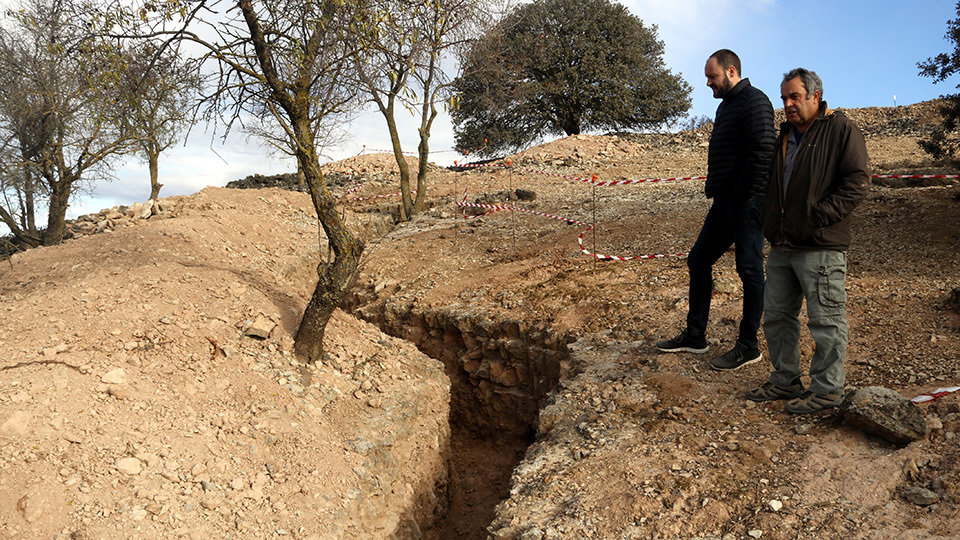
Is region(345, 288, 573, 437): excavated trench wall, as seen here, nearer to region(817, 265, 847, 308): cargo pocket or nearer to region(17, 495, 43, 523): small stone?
region(817, 265, 847, 308): cargo pocket

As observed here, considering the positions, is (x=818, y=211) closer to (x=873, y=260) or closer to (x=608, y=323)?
(x=608, y=323)

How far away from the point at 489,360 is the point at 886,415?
4.61 metres

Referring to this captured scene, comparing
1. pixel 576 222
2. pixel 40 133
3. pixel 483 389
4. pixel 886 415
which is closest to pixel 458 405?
pixel 483 389

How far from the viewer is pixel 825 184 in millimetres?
3754

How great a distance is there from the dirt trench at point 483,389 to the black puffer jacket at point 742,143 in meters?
2.46

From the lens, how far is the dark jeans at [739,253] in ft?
15.3

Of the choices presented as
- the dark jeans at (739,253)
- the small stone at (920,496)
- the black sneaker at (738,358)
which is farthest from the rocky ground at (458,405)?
the dark jeans at (739,253)

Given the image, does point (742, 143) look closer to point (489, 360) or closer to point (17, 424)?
point (489, 360)

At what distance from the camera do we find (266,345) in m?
6.02

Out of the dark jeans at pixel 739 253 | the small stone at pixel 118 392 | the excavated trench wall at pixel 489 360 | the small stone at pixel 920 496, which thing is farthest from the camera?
the excavated trench wall at pixel 489 360

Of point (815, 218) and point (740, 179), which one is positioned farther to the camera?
point (740, 179)

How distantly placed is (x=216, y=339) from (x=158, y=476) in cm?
167

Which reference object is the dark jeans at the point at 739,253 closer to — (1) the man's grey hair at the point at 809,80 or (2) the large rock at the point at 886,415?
(1) the man's grey hair at the point at 809,80

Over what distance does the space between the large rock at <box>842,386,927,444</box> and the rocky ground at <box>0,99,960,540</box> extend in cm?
9
